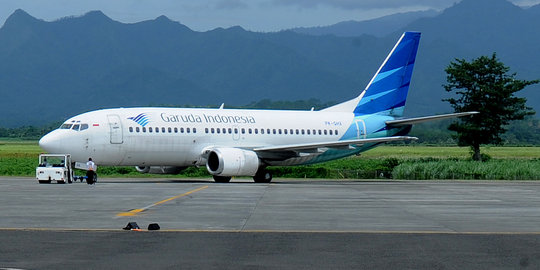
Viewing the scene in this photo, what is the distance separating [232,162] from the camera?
47531 millimetres

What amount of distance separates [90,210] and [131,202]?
387 cm

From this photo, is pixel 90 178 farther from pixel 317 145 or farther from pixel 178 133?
pixel 317 145

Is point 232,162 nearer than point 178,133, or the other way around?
point 232,162

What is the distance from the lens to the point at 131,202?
2889 cm

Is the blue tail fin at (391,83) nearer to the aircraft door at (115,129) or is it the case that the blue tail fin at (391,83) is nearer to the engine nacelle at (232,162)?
the engine nacelle at (232,162)

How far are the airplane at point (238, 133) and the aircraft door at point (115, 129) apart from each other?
0.05m

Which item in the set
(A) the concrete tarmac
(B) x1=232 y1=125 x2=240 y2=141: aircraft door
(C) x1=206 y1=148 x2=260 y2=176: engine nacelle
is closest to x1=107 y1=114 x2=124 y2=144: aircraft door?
(C) x1=206 y1=148 x2=260 y2=176: engine nacelle

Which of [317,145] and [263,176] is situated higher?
[317,145]

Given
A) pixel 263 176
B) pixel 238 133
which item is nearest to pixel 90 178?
pixel 238 133

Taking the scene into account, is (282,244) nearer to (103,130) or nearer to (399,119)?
(103,130)

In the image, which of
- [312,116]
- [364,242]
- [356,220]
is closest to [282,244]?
[364,242]

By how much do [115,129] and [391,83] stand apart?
19.0m

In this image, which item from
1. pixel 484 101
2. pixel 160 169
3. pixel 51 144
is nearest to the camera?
pixel 51 144

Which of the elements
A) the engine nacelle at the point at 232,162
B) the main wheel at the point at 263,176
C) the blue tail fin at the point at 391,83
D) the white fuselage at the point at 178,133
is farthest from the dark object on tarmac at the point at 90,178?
the blue tail fin at the point at 391,83
